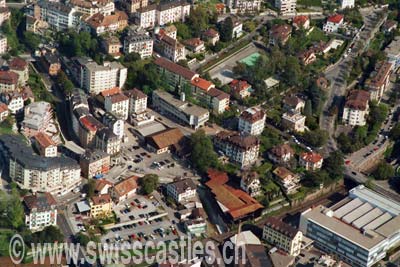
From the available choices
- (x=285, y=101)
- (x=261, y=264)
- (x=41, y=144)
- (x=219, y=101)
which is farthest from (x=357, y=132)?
(x=41, y=144)

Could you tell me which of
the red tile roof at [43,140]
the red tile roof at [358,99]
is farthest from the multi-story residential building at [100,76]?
the red tile roof at [358,99]

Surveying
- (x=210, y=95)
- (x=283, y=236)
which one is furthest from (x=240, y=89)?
(x=283, y=236)

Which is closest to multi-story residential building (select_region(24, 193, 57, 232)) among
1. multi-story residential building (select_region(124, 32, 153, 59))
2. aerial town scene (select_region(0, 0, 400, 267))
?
aerial town scene (select_region(0, 0, 400, 267))

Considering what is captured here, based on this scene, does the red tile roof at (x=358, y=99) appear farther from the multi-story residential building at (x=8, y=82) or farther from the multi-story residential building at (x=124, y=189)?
the multi-story residential building at (x=8, y=82)

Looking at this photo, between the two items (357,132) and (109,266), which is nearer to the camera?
(109,266)

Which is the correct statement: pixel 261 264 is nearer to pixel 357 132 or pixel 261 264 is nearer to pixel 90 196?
pixel 90 196

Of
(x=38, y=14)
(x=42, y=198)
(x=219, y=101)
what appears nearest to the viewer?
(x=42, y=198)

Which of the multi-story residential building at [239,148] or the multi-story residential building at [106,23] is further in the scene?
the multi-story residential building at [106,23]
